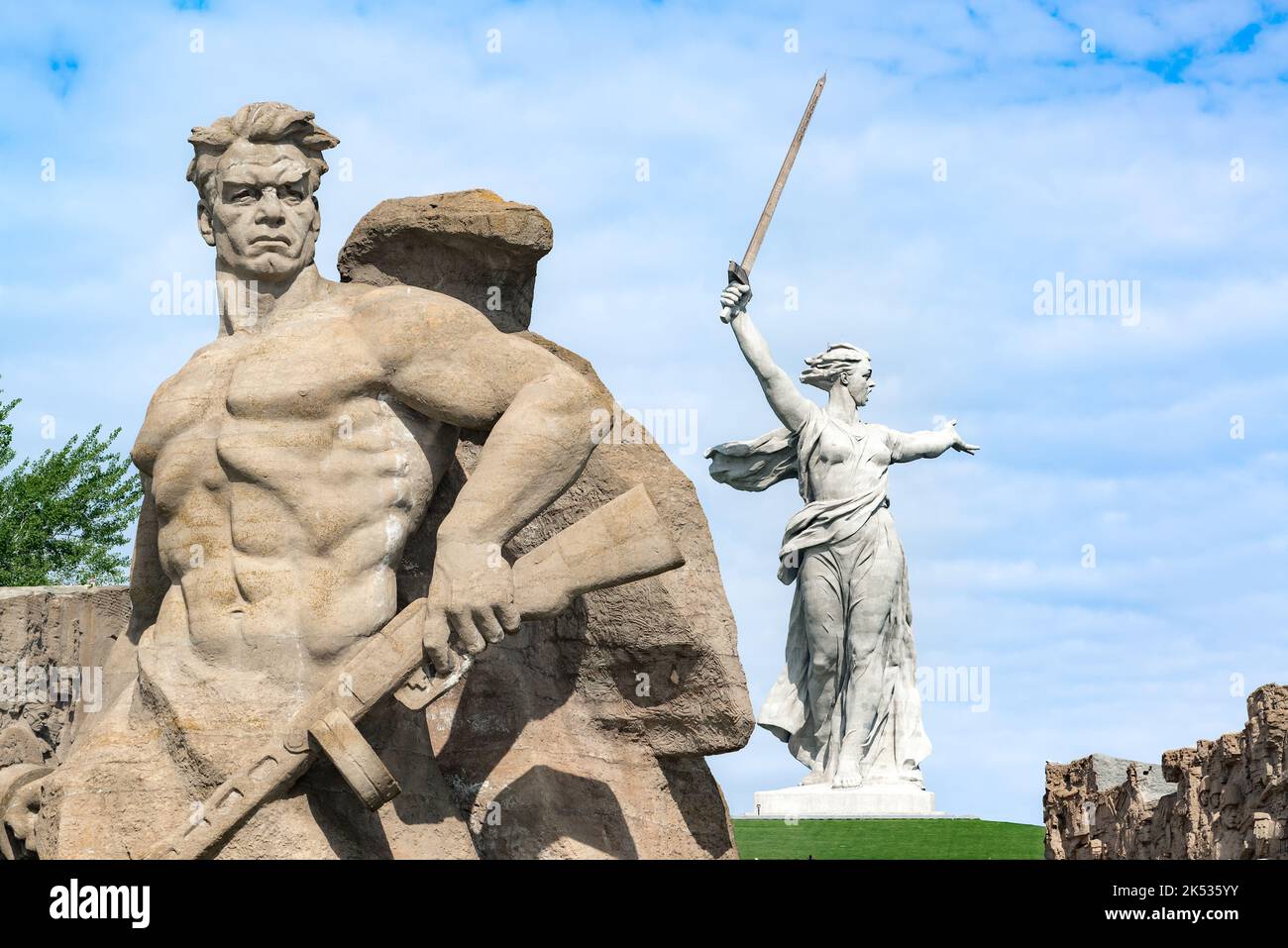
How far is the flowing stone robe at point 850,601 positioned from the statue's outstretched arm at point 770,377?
15 centimetres

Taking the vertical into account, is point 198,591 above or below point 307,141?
below

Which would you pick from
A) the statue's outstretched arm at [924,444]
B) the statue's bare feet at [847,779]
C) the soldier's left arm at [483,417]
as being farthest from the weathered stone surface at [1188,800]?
the soldier's left arm at [483,417]

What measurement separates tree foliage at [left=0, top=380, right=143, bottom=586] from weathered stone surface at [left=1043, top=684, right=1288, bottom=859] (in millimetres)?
9924

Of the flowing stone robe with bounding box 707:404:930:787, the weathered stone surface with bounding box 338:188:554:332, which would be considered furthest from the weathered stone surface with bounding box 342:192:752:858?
the flowing stone robe with bounding box 707:404:930:787

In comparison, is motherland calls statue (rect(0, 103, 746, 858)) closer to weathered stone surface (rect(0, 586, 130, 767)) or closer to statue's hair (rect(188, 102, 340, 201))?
statue's hair (rect(188, 102, 340, 201))

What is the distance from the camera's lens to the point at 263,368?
6441mm

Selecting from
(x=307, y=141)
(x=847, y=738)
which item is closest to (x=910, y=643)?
(x=847, y=738)

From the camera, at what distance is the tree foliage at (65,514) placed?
66.7 ft

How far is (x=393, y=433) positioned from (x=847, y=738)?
11733 millimetres

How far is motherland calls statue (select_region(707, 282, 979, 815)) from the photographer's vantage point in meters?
17.5

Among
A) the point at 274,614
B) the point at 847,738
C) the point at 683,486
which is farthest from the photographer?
the point at 847,738

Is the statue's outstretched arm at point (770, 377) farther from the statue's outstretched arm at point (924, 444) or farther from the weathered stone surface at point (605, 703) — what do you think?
the weathered stone surface at point (605, 703)
